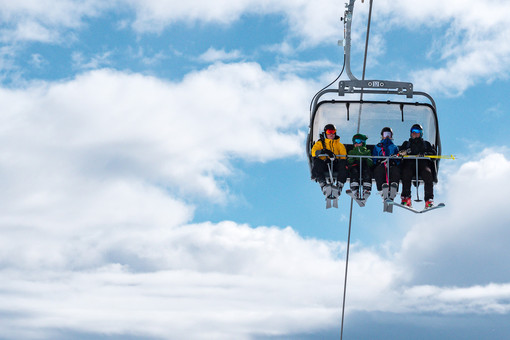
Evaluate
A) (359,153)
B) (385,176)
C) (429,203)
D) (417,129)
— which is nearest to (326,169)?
(359,153)

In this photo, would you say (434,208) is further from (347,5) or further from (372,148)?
(347,5)

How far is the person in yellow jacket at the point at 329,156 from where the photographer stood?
21.3 m

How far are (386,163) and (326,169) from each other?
1677mm

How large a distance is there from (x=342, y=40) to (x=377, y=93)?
1.76 metres

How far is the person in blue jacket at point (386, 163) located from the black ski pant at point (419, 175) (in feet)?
0.72

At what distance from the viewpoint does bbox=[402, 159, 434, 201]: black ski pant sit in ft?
68.6

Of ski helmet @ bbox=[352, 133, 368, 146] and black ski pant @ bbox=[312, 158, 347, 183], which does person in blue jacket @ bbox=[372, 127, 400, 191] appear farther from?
black ski pant @ bbox=[312, 158, 347, 183]

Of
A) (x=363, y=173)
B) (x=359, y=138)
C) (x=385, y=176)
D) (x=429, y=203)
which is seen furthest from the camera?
(x=359, y=138)

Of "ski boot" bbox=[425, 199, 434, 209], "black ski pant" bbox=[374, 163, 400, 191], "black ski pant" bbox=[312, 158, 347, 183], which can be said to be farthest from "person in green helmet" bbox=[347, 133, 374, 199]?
"ski boot" bbox=[425, 199, 434, 209]

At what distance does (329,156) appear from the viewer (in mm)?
21172

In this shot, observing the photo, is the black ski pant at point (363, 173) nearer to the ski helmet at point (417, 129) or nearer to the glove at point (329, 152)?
the glove at point (329, 152)

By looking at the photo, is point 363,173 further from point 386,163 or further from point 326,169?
point 326,169

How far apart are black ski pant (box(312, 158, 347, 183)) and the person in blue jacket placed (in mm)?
856

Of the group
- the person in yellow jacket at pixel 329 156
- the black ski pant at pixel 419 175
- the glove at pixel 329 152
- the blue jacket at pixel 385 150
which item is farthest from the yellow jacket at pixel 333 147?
the black ski pant at pixel 419 175
